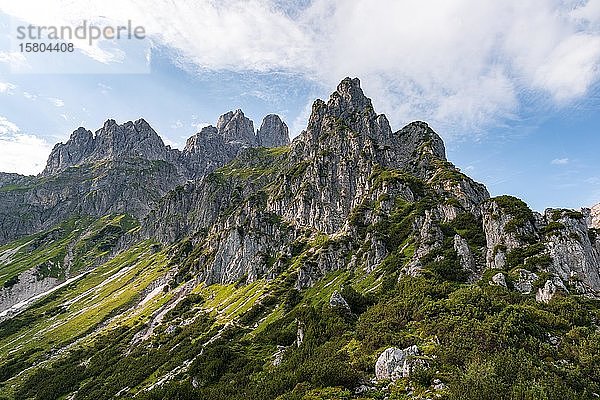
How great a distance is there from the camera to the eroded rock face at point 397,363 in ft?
99.6

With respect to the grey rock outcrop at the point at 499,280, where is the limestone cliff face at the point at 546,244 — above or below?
above

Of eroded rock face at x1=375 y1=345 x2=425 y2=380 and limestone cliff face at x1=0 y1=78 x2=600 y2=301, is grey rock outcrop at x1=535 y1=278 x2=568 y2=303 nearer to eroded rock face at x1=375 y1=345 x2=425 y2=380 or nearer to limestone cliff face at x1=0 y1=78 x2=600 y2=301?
limestone cliff face at x1=0 y1=78 x2=600 y2=301

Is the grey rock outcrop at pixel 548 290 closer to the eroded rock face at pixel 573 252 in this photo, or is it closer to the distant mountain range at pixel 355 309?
the distant mountain range at pixel 355 309

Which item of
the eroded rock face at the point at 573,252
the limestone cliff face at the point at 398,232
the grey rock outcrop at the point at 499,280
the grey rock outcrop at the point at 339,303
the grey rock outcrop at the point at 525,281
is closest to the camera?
the grey rock outcrop at the point at 525,281

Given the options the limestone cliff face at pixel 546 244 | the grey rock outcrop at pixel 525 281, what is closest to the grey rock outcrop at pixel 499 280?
the grey rock outcrop at pixel 525 281

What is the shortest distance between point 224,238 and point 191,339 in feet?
249

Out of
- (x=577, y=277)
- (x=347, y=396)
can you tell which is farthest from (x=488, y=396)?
(x=577, y=277)

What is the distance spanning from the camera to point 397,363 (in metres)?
31.3

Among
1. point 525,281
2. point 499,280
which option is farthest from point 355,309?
point 525,281

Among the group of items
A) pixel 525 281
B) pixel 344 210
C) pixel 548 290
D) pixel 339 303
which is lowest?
pixel 339 303

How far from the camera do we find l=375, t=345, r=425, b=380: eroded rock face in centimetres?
3036

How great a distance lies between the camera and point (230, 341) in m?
93.4

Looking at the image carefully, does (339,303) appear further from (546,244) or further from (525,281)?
(546,244)

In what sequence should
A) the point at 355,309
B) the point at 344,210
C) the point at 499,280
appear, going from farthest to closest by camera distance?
the point at 344,210, the point at 355,309, the point at 499,280
